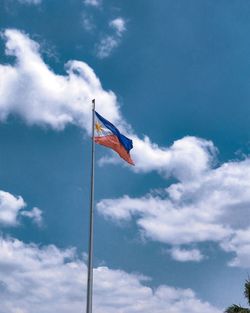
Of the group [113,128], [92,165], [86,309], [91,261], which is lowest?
[86,309]

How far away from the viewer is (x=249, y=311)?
35812mm

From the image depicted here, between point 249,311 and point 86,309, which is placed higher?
point 249,311

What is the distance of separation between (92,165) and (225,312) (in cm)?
1473

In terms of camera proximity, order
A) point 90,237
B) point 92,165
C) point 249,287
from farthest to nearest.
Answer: point 249,287 → point 92,165 → point 90,237

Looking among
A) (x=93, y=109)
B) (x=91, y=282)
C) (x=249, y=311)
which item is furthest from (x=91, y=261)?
(x=249, y=311)

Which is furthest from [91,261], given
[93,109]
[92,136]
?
[93,109]

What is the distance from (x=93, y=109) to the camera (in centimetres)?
3250

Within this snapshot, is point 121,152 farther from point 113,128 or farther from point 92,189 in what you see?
point 92,189

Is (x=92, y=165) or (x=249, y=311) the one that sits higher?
(x=92, y=165)

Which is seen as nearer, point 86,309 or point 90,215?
point 86,309

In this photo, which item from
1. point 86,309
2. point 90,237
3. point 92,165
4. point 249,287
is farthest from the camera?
point 249,287

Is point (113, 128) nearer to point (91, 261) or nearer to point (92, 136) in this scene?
point (92, 136)

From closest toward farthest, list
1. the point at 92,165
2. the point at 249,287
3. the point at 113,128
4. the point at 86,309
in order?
the point at 86,309, the point at 92,165, the point at 113,128, the point at 249,287

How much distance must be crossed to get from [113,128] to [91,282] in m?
9.86
